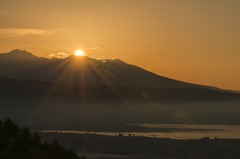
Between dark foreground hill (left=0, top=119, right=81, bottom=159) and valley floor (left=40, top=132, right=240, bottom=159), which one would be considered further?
valley floor (left=40, top=132, right=240, bottom=159)

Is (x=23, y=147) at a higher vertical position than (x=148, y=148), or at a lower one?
higher

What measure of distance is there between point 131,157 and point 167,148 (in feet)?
31.7

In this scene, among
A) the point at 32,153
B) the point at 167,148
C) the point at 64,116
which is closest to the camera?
the point at 32,153

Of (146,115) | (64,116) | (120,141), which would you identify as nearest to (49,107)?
(64,116)

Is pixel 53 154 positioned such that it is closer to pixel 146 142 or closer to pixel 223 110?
pixel 146 142

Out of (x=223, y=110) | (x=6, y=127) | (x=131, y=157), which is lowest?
(x=131, y=157)

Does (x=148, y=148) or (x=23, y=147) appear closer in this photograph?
(x=23, y=147)

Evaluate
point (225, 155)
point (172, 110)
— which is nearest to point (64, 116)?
point (172, 110)

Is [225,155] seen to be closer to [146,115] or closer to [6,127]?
[6,127]

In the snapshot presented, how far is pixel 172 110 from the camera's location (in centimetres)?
19100

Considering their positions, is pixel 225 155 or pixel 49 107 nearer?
pixel 225 155

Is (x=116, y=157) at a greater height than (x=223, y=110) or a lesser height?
lesser

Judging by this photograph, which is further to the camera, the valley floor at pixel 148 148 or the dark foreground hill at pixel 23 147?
the valley floor at pixel 148 148

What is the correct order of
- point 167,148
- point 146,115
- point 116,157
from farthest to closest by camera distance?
point 146,115, point 167,148, point 116,157
